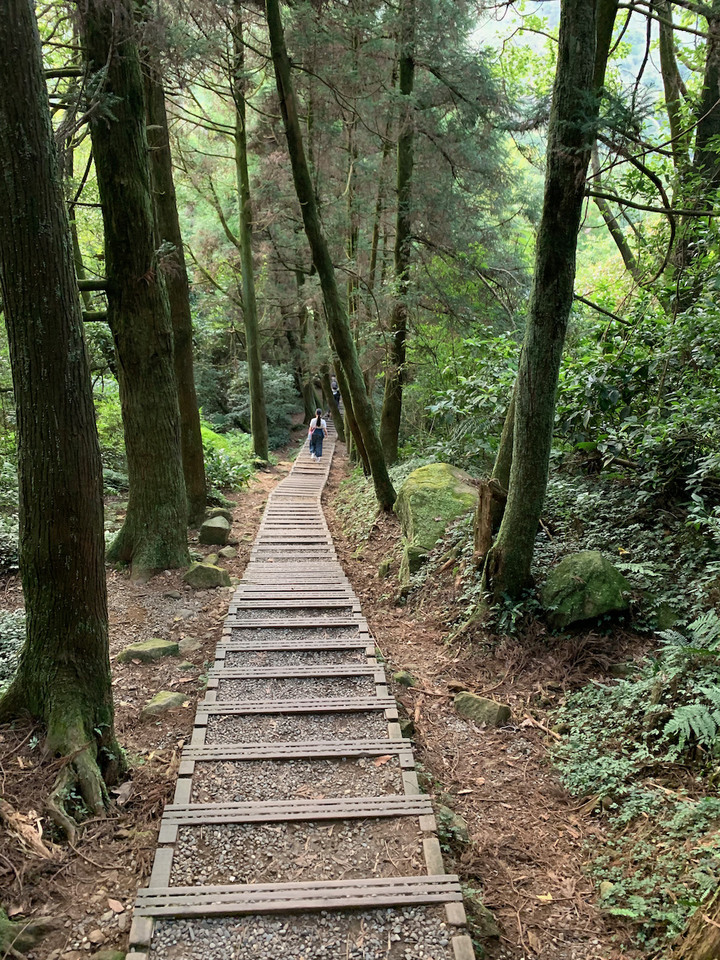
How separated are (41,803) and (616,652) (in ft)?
13.3

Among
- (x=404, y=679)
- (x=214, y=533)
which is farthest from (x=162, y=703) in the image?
(x=214, y=533)

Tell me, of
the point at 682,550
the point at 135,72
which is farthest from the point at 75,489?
the point at 135,72

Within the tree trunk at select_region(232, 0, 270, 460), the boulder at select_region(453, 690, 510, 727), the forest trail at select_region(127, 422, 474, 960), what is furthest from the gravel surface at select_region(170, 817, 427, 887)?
the tree trunk at select_region(232, 0, 270, 460)

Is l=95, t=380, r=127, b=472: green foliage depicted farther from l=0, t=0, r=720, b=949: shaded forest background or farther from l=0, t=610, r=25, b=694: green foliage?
l=0, t=610, r=25, b=694: green foliage

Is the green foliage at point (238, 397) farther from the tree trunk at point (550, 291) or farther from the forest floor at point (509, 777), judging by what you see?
the tree trunk at point (550, 291)

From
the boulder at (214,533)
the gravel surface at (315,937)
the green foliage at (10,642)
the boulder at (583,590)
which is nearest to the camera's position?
the gravel surface at (315,937)

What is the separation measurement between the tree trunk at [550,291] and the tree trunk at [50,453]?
136 inches

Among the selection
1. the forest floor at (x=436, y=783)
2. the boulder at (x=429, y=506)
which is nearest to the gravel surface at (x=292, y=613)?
the forest floor at (x=436, y=783)

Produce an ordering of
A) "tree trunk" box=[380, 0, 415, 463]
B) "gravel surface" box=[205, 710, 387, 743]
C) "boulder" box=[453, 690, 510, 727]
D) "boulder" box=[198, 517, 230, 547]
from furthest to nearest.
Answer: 1. "tree trunk" box=[380, 0, 415, 463]
2. "boulder" box=[198, 517, 230, 547]
3. "boulder" box=[453, 690, 510, 727]
4. "gravel surface" box=[205, 710, 387, 743]

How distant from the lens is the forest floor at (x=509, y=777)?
114 inches

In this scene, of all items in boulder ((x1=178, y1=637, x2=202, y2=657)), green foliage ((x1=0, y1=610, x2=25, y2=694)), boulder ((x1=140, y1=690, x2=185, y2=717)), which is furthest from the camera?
boulder ((x1=178, y1=637, x2=202, y2=657))

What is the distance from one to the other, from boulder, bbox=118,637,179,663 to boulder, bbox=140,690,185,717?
0.61 meters

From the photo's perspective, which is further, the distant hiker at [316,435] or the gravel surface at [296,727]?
the distant hiker at [316,435]

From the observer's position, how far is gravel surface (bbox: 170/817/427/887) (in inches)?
109
